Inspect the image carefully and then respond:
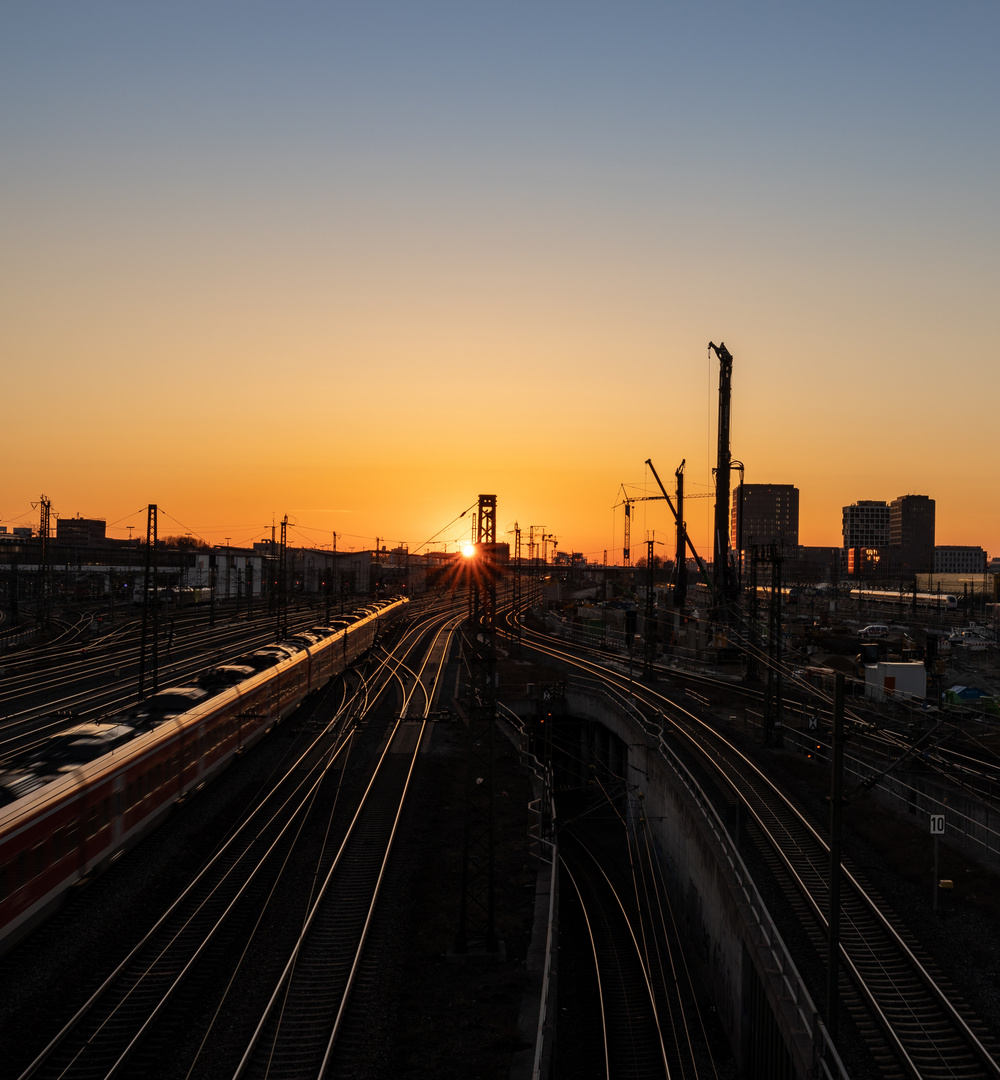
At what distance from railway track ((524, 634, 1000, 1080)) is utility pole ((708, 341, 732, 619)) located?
3543 cm

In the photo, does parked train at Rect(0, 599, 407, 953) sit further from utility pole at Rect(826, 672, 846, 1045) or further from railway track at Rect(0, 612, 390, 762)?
utility pole at Rect(826, 672, 846, 1045)

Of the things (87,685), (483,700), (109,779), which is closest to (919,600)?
(87,685)

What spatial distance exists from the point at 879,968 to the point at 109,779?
16.1 meters

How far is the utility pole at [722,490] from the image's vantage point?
201 ft

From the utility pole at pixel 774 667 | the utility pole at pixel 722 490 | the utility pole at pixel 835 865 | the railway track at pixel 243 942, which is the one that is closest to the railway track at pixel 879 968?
the utility pole at pixel 835 865

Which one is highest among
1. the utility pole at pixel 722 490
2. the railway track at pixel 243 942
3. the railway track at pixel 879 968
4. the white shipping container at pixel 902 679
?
the utility pole at pixel 722 490

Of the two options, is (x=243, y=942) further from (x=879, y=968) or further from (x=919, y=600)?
(x=919, y=600)

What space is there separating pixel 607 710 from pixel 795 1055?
85.3ft

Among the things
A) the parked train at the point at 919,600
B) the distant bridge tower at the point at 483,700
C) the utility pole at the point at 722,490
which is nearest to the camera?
the distant bridge tower at the point at 483,700

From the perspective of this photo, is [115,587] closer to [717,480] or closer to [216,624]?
[216,624]

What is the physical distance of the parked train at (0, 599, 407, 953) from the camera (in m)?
15.1

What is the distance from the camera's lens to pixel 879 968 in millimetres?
15469

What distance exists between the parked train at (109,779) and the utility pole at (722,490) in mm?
37730

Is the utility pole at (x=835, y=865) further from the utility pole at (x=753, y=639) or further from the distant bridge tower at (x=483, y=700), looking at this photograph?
the utility pole at (x=753, y=639)
